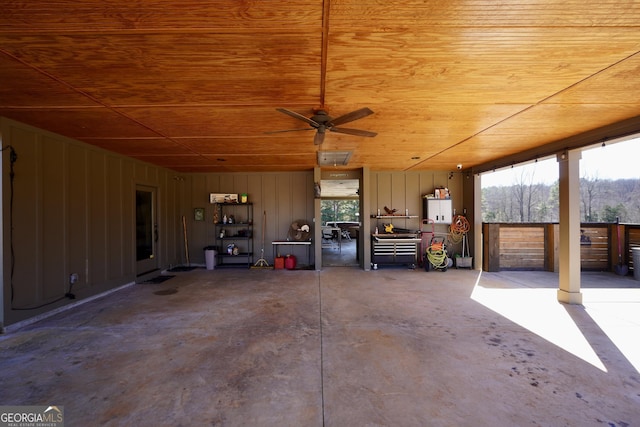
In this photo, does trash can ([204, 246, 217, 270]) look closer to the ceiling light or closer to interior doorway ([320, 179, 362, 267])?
interior doorway ([320, 179, 362, 267])

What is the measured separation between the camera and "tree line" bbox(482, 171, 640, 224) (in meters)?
15.4

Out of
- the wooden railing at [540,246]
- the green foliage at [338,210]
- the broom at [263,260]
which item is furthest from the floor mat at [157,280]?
the green foliage at [338,210]

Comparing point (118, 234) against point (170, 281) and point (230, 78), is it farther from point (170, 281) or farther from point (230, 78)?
point (230, 78)

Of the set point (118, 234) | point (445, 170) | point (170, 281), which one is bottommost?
point (170, 281)

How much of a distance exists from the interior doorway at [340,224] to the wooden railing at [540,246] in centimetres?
338

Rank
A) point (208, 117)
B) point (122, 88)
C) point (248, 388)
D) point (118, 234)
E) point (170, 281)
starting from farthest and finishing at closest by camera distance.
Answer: point (170, 281)
point (118, 234)
point (208, 117)
point (122, 88)
point (248, 388)

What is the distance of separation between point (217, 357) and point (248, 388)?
65cm

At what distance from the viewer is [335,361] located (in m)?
2.60

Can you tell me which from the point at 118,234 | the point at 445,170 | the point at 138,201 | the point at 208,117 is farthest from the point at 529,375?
the point at 138,201

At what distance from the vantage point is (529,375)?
93.0 inches

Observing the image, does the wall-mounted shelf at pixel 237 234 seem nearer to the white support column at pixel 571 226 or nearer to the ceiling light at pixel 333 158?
the ceiling light at pixel 333 158

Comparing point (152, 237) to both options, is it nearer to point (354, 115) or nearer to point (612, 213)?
point (354, 115)

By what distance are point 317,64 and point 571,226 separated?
189 inches

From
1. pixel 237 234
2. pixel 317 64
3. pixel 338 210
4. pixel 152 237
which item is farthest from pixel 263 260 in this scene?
pixel 338 210
